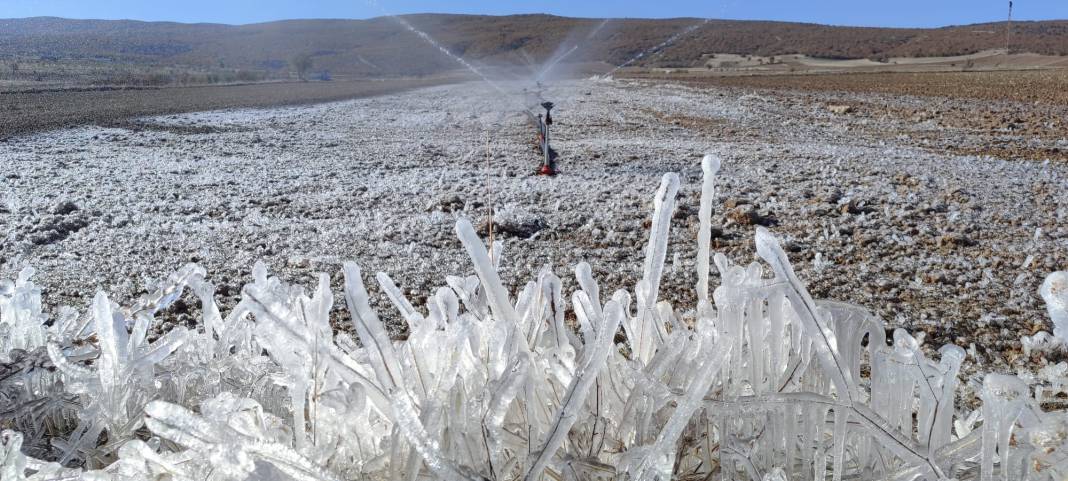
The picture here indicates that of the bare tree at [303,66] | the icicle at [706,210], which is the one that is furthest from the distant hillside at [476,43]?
the icicle at [706,210]

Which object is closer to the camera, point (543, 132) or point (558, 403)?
point (558, 403)

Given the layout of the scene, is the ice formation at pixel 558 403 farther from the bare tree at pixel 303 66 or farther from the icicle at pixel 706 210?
the bare tree at pixel 303 66

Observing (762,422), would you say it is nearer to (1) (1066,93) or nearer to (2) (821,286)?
(2) (821,286)

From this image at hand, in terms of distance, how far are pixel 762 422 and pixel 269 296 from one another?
357mm

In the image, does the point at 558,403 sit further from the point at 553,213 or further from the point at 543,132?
the point at 543,132

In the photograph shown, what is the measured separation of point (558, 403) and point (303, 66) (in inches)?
977

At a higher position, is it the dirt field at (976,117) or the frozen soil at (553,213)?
the dirt field at (976,117)

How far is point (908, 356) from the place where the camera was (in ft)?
1.70

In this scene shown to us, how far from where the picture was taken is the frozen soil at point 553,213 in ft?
7.49

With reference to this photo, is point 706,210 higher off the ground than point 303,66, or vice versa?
point 303,66

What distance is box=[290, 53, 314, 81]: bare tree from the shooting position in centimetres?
2372

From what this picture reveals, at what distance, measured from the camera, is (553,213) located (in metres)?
3.13

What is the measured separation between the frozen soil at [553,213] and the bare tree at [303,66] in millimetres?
18689

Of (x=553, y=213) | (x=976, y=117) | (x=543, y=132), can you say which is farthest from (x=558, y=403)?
(x=976, y=117)
